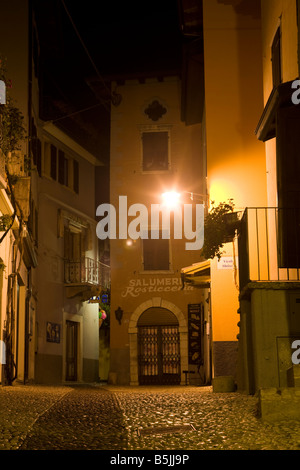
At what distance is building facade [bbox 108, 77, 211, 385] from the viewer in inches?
1014

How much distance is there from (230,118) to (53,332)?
12.1 m

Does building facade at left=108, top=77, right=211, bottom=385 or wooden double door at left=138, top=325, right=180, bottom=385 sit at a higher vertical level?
building facade at left=108, top=77, right=211, bottom=385

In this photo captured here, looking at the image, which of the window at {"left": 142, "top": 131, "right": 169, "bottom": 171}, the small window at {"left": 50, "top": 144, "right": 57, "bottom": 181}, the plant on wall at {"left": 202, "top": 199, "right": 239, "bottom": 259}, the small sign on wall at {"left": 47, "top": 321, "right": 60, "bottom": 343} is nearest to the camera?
the plant on wall at {"left": 202, "top": 199, "right": 239, "bottom": 259}

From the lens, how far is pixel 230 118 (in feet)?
56.2

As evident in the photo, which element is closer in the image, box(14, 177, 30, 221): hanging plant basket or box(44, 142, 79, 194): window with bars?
box(14, 177, 30, 221): hanging plant basket

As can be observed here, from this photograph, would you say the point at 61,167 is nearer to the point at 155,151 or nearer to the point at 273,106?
the point at 155,151

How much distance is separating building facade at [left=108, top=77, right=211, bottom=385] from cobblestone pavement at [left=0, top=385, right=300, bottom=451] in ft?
52.1

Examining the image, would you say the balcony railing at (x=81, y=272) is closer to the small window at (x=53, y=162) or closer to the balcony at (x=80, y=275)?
the balcony at (x=80, y=275)

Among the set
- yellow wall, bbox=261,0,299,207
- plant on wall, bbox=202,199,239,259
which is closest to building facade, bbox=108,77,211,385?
yellow wall, bbox=261,0,299,207

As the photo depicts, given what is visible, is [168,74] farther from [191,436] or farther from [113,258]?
[191,436]

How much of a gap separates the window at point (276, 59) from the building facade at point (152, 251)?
39.5ft

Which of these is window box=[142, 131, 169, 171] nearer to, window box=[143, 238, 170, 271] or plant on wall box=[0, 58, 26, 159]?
window box=[143, 238, 170, 271]

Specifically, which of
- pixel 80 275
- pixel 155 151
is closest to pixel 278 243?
pixel 155 151

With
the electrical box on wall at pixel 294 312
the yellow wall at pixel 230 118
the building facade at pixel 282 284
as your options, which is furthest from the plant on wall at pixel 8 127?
the electrical box on wall at pixel 294 312
